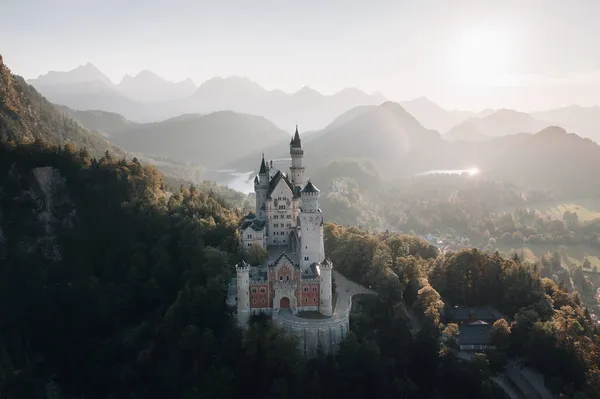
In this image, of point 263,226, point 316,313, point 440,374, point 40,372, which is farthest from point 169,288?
point 440,374

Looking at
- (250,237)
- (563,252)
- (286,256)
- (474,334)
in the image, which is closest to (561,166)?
(563,252)

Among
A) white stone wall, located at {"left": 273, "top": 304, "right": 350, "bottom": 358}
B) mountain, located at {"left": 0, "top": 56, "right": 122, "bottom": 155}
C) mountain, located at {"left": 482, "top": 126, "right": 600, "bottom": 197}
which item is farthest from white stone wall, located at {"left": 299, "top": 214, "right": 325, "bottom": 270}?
mountain, located at {"left": 482, "top": 126, "right": 600, "bottom": 197}

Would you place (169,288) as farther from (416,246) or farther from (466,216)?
(466,216)

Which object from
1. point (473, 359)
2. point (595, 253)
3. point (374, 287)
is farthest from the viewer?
point (595, 253)

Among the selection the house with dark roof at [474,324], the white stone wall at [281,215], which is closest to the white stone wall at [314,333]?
the house with dark roof at [474,324]

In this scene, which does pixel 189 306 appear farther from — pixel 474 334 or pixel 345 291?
pixel 474 334

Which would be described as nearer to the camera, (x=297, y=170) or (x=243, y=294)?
(x=243, y=294)

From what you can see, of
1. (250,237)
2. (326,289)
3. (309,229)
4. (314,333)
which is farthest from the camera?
(250,237)
